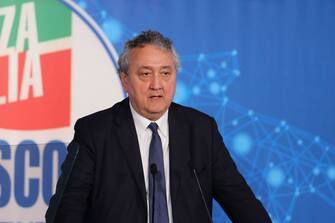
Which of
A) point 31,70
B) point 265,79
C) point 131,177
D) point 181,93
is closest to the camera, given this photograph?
point 131,177

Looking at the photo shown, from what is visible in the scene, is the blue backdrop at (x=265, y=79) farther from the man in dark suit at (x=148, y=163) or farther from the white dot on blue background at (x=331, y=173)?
the man in dark suit at (x=148, y=163)

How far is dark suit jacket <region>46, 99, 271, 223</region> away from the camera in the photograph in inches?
62.7

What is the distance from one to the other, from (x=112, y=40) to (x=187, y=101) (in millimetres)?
536

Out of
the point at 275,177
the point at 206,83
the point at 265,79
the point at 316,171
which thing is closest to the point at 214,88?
the point at 206,83

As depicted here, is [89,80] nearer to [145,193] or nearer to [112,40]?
[112,40]

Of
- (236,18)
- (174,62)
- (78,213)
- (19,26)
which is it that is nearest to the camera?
(78,213)

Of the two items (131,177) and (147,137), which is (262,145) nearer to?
(147,137)

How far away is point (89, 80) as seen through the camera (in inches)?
111

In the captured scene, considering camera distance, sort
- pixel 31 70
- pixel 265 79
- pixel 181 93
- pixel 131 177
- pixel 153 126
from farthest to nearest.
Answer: pixel 265 79, pixel 181 93, pixel 31 70, pixel 153 126, pixel 131 177

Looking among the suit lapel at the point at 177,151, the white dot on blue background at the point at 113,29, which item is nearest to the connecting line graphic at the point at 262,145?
the white dot on blue background at the point at 113,29

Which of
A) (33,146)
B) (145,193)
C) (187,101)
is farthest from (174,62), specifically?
(33,146)

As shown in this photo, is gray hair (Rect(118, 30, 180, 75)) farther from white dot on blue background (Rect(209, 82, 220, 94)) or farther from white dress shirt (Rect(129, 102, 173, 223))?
white dot on blue background (Rect(209, 82, 220, 94))

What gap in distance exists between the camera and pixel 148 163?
1.72m

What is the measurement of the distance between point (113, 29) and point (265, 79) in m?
0.92
